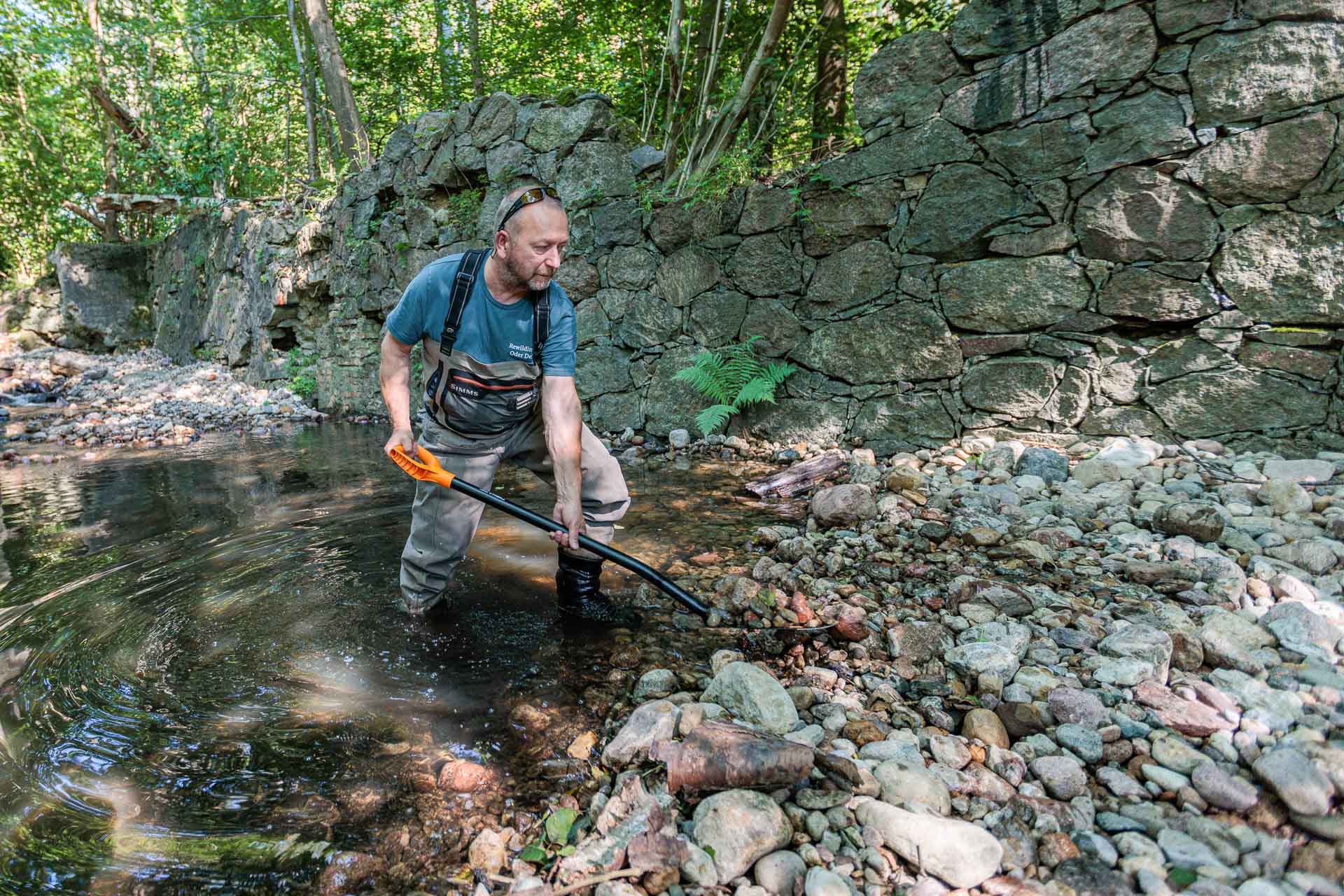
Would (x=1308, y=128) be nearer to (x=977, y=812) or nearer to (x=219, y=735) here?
(x=977, y=812)

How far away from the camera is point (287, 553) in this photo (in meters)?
3.79

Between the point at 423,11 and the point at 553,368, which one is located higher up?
the point at 423,11

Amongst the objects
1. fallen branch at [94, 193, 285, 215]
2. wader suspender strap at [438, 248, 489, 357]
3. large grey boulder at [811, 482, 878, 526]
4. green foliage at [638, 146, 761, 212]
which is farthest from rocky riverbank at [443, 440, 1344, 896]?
fallen branch at [94, 193, 285, 215]

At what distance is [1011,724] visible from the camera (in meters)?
1.96

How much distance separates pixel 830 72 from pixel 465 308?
599cm

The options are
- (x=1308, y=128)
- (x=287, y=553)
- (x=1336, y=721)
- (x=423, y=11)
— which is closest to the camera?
(x=1336, y=721)

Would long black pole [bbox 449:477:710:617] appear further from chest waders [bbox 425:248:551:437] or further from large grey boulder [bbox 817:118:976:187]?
large grey boulder [bbox 817:118:976:187]

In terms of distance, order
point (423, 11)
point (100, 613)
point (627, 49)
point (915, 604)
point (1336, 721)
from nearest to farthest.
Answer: point (1336, 721) → point (915, 604) → point (100, 613) → point (627, 49) → point (423, 11)

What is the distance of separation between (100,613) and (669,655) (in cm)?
260

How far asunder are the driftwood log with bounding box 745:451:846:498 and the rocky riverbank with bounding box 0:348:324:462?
6.34m

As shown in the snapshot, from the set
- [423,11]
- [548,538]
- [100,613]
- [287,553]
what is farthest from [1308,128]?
[423,11]

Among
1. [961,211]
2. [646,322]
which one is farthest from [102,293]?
[961,211]

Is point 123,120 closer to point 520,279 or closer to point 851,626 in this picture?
point 520,279

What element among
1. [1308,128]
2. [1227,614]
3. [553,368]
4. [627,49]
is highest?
[627,49]
